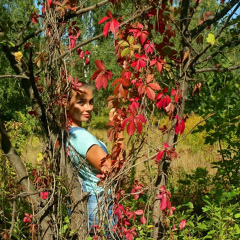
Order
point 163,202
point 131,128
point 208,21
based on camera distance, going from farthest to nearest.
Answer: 1. point 208,21
2. point 163,202
3. point 131,128

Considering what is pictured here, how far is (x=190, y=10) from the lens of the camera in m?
2.15

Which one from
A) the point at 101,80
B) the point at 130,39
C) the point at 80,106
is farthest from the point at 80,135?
the point at 130,39

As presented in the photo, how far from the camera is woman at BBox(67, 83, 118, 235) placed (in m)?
1.92

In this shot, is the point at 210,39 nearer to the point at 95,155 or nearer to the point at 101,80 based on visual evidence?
the point at 101,80

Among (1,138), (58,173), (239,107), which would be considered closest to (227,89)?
(239,107)

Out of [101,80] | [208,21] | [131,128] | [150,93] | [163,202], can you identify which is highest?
[208,21]

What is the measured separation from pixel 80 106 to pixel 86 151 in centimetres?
32

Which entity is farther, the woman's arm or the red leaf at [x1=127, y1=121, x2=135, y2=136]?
the woman's arm

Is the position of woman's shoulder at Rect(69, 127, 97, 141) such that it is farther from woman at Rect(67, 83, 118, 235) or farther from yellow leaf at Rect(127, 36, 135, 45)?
yellow leaf at Rect(127, 36, 135, 45)

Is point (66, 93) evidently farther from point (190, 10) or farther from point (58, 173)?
point (190, 10)

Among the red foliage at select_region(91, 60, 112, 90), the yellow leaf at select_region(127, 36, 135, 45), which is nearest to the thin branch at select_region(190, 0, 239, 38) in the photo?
the yellow leaf at select_region(127, 36, 135, 45)

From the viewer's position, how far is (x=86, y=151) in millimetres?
1929

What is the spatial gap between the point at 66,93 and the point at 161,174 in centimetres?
72

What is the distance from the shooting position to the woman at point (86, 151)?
1.92 m
